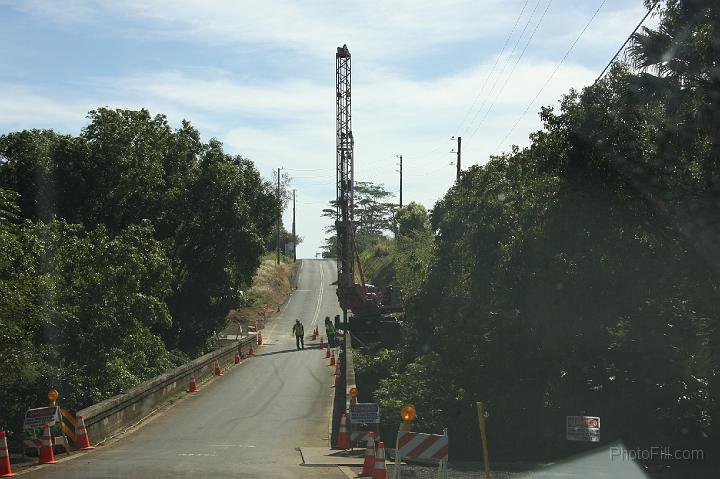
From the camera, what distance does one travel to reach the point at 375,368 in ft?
123

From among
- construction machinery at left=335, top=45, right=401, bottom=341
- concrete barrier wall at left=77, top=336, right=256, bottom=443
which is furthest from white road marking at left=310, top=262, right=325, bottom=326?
concrete barrier wall at left=77, top=336, right=256, bottom=443

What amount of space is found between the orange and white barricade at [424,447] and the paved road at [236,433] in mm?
3407

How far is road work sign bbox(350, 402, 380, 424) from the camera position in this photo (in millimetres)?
18219

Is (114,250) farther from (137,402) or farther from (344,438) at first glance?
(344,438)

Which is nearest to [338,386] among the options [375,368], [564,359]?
[375,368]

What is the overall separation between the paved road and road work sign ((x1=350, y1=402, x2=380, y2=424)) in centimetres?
143

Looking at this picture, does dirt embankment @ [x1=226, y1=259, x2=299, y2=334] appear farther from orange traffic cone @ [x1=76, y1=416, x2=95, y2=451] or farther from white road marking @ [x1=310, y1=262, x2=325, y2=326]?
orange traffic cone @ [x1=76, y1=416, x2=95, y2=451]

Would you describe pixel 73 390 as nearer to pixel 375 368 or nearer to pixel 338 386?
pixel 338 386

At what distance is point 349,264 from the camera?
5650 centimetres

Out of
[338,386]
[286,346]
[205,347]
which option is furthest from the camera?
[286,346]

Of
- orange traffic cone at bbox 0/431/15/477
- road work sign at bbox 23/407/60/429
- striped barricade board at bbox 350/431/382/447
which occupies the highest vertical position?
road work sign at bbox 23/407/60/429

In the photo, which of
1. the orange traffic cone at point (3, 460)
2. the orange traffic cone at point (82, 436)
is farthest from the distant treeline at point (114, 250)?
the orange traffic cone at point (3, 460)

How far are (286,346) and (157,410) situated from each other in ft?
92.8

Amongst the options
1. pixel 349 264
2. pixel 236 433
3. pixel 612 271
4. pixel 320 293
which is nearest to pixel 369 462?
pixel 612 271
